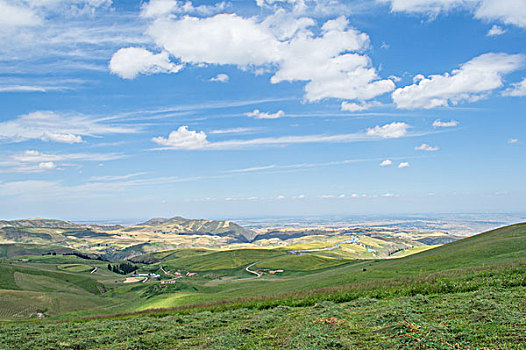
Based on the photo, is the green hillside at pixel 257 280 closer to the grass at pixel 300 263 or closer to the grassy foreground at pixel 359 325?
the grass at pixel 300 263

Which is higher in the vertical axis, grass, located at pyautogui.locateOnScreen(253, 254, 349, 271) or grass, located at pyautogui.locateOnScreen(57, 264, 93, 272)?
grass, located at pyautogui.locateOnScreen(253, 254, 349, 271)

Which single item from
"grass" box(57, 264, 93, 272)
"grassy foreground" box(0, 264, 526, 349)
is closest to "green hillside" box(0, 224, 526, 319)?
"grass" box(57, 264, 93, 272)

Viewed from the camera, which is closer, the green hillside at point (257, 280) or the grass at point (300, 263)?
the green hillside at point (257, 280)

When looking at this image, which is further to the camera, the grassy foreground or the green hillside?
the green hillside

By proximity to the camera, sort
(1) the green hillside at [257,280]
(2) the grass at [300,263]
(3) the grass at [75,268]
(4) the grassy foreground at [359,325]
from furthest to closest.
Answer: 1. (3) the grass at [75,268]
2. (2) the grass at [300,263]
3. (1) the green hillside at [257,280]
4. (4) the grassy foreground at [359,325]

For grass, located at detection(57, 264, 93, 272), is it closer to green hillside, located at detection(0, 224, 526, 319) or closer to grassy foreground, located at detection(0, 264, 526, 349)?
green hillside, located at detection(0, 224, 526, 319)

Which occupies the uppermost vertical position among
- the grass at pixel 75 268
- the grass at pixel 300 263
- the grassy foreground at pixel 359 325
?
the grassy foreground at pixel 359 325

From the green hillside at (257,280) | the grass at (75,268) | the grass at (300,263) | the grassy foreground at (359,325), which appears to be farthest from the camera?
the grass at (75,268)

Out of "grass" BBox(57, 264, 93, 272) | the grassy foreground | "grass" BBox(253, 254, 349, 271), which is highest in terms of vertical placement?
the grassy foreground

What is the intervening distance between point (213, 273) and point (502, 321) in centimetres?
15258

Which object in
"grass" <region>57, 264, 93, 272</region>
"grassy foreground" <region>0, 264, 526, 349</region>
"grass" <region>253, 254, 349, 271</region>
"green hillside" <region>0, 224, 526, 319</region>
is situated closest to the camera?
"grassy foreground" <region>0, 264, 526, 349</region>

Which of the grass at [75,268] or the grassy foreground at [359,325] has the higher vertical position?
the grassy foreground at [359,325]

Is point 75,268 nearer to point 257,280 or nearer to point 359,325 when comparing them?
point 257,280

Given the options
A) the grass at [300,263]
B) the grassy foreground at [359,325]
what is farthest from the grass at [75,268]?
the grassy foreground at [359,325]
